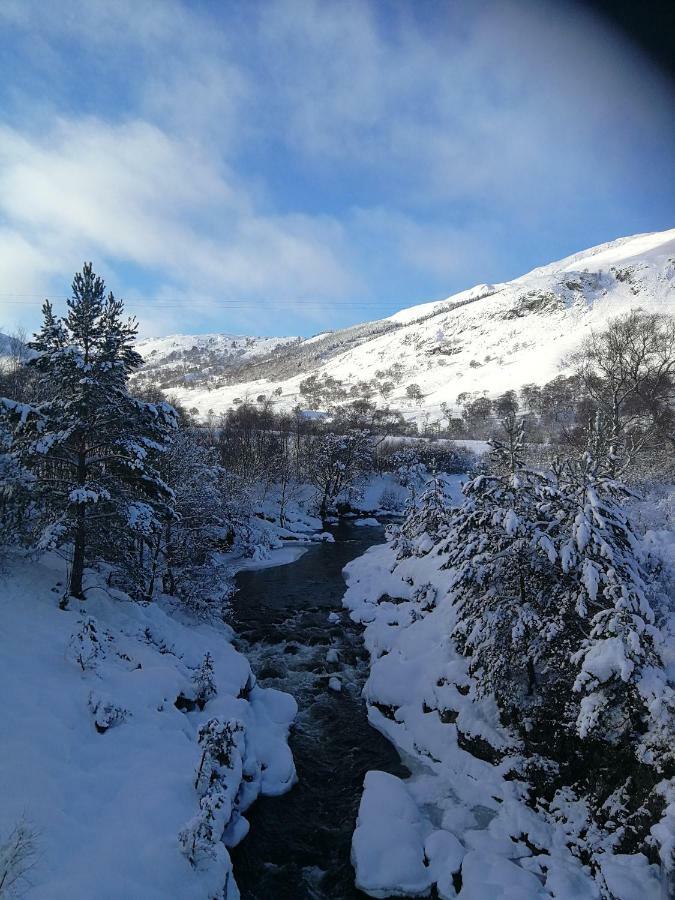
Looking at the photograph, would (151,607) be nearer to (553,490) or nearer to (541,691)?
(541,691)

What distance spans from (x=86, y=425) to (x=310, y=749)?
11735mm

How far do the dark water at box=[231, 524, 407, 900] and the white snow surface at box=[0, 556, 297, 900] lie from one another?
638mm

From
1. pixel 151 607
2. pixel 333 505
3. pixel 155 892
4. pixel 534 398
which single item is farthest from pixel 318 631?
pixel 534 398

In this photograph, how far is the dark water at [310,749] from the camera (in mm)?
8781

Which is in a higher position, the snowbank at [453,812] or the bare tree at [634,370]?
the bare tree at [634,370]

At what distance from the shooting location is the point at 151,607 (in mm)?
15953

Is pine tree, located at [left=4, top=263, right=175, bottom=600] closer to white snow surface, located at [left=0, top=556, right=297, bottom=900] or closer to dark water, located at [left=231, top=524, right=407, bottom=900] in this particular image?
white snow surface, located at [left=0, top=556, right=297, bottom=900]

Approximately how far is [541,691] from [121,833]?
984 cm

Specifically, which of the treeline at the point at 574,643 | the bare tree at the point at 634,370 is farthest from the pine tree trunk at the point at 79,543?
the bare tree at the point at 634,370

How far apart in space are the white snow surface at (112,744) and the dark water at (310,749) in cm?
64

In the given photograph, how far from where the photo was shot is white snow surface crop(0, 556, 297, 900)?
6.69 m

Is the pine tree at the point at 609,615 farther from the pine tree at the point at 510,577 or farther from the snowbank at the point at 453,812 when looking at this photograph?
the snowbank at the point at 453,812

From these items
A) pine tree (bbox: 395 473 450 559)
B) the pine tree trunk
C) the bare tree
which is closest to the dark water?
pine tree (bbox: 395 473 450 559)

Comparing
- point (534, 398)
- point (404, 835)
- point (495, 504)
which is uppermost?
point (534, 398)
